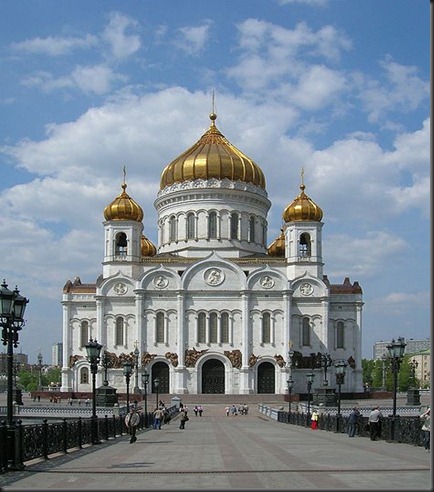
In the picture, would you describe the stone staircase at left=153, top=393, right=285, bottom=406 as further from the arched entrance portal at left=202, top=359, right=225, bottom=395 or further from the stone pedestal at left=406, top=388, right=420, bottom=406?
the stone pedestal at left=406, top=388, right=420, bottom=406

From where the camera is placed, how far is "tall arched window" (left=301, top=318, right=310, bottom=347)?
65.6 metres

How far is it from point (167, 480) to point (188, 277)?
2038 inches

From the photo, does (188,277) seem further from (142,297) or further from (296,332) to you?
(296,332)

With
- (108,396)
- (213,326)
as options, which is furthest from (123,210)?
(108,396)

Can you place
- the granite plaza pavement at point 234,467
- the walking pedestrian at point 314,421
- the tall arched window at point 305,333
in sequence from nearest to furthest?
the granite plaza pavement at point 234,467 → the walking pedestrian at point 314,421 → the tall arched window at point 305,333

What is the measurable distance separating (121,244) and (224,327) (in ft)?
38.5

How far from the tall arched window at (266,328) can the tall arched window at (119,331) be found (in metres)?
11.4

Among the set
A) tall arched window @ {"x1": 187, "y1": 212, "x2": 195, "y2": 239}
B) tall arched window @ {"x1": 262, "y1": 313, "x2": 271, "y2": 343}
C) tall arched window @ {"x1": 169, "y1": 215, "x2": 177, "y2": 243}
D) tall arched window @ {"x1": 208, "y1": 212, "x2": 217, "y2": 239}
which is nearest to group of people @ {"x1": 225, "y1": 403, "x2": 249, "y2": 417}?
tall arched window @ {"x1": 262, "y1": 313, "x2": 271, "y2": 343}

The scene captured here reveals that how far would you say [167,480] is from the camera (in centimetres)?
1327

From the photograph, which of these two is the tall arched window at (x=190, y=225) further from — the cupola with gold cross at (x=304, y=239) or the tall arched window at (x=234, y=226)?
the cupola with gold cross at (x=304, y=239)

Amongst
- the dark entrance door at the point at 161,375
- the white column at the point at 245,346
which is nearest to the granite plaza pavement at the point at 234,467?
the white column at the point at 245,346

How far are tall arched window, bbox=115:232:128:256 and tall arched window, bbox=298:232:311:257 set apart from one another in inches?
579

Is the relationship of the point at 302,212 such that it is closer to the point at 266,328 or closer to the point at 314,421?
the point at 266,328

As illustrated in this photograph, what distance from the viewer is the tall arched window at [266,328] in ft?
211
